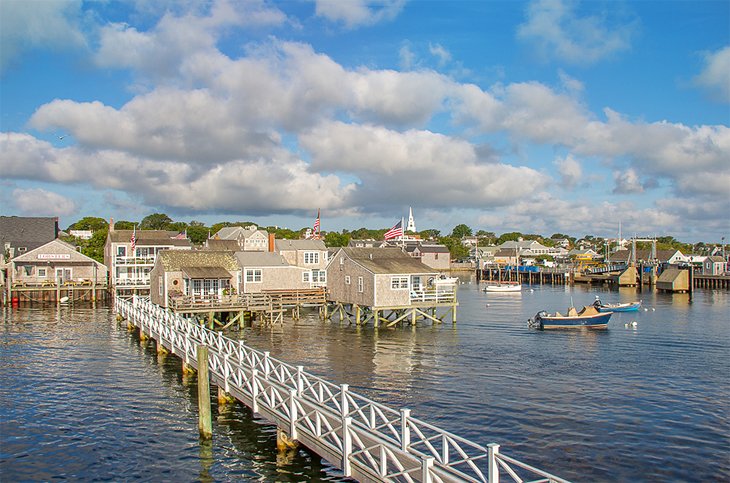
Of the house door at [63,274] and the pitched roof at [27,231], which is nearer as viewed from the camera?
the house door at [63,274]

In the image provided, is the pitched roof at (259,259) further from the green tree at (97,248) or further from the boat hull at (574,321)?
the green tree at (97,248)

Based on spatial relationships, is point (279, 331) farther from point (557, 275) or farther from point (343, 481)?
point (557, 275)

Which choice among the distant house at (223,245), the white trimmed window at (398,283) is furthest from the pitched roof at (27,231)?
the white trimmed window at (398,283)

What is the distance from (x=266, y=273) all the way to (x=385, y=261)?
12286 millimetres

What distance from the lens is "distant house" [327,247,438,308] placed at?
4947 centimetres

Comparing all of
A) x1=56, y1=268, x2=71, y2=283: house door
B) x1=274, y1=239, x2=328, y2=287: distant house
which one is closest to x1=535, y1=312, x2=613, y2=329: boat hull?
x1=274, y1=239, x2=328, y2=287: distant house

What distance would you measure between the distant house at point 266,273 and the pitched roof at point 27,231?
4669 cm

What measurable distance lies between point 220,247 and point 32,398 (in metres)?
54.2

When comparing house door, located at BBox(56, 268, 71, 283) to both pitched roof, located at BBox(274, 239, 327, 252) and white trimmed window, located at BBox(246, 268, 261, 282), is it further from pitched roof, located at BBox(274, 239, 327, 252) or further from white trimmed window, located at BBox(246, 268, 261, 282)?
white trimmed window, located at BBox(246, 268, 261, 282)

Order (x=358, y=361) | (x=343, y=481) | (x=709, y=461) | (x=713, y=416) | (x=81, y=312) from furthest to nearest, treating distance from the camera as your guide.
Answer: (x=81, y=312)
(x=358, y=361)
(x=713, y=416)
(x=709, y=461)
(x=343, y=481)

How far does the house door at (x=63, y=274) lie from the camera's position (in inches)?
3004

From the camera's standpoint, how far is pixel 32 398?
27.2m

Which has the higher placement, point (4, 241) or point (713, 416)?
point (4, 241)

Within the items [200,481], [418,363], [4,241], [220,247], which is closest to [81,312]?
[220,247]
